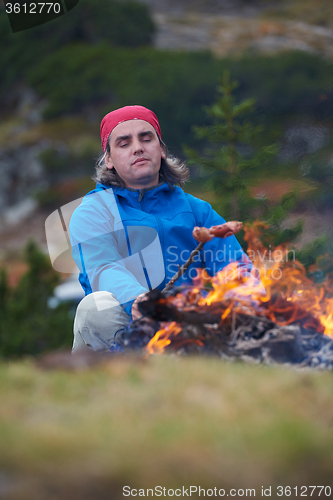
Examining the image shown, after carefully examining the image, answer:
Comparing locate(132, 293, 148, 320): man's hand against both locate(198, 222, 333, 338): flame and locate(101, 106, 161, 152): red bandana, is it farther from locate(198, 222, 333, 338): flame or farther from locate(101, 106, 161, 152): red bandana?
locate(101, 106, 161, 152): red bandana

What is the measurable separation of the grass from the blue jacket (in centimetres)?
109

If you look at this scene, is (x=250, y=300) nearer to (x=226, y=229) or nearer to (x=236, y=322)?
(x=236, y=322)

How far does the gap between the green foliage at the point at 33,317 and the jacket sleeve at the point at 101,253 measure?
6.56 metres

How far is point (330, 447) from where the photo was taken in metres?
1.77

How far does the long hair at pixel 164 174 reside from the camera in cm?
365

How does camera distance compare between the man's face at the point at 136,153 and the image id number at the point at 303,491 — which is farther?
the man's face at the point at 136,153

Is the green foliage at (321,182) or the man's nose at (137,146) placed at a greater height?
the man's nose at (137,146)

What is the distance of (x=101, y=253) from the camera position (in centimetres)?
324

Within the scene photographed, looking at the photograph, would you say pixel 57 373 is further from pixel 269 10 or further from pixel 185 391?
pixel 269 10

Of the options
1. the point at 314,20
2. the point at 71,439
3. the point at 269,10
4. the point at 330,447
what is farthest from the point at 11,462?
the point at 269,10

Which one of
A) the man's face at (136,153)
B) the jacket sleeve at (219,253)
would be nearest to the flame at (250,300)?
the jacket sleeve at (219,253)

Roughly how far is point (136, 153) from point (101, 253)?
77cm

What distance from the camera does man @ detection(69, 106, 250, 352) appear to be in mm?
3064

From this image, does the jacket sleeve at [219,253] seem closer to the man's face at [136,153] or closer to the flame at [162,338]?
the man's face at [136,153]
